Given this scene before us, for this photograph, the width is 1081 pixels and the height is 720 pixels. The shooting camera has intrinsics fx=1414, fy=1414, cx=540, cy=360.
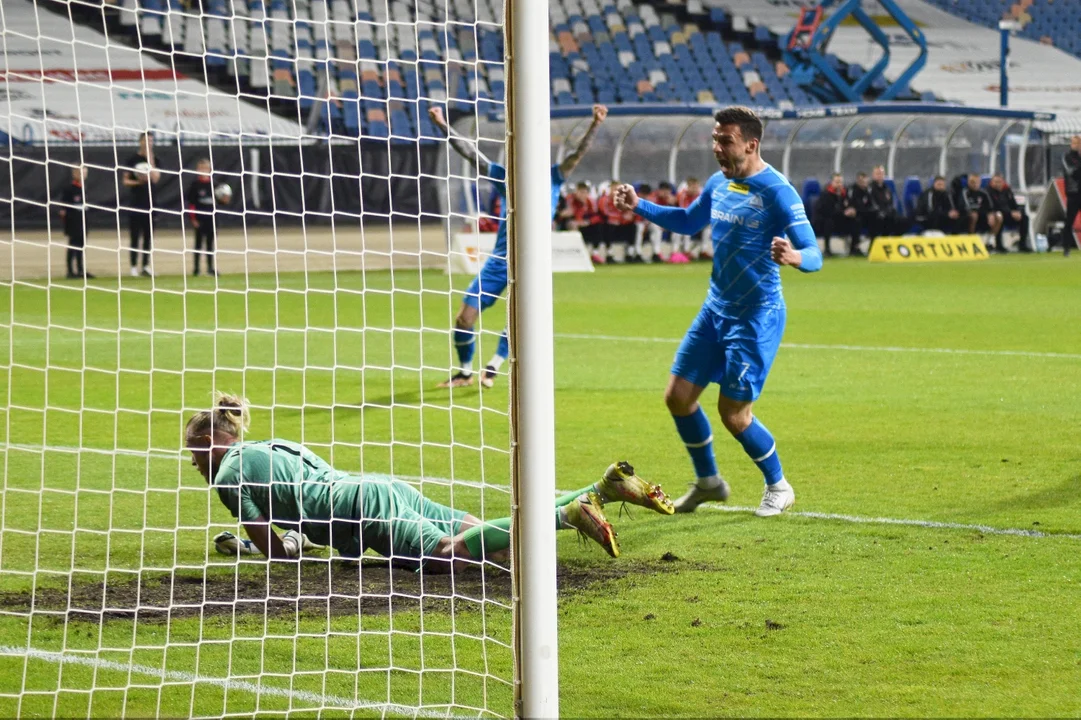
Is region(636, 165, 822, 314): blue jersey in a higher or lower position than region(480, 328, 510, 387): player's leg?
higher

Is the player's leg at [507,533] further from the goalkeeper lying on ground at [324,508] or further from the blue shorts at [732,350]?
the blue shorts at [732,350]

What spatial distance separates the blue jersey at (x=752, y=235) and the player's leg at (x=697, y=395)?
0.54 feet

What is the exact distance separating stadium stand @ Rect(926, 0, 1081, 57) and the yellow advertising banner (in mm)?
21681

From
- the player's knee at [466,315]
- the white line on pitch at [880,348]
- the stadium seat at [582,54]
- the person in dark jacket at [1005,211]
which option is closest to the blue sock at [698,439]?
the player's knee at [466,315]

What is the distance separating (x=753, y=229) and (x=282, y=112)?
27.8m

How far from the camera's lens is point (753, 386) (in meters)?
6.86

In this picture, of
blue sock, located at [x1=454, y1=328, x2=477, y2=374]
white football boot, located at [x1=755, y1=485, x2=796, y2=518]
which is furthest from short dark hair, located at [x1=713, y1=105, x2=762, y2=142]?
blue sock, located at [x1=454, y1=328, x2=477, y2=374]

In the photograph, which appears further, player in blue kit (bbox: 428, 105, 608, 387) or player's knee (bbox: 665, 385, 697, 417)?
player in blue kit (bbox: 428, 105, 608, 387)

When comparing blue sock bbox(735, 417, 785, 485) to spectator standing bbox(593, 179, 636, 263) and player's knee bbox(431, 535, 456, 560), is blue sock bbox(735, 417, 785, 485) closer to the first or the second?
player's knee bbox(431, 535, 456, 560)

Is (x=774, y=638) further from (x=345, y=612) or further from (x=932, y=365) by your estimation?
(x=932, y=365)

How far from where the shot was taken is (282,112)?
3319 centimetres

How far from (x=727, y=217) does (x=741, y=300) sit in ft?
1.39

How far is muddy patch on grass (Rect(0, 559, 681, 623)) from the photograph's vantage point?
525cm

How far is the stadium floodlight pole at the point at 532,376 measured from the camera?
388cm
